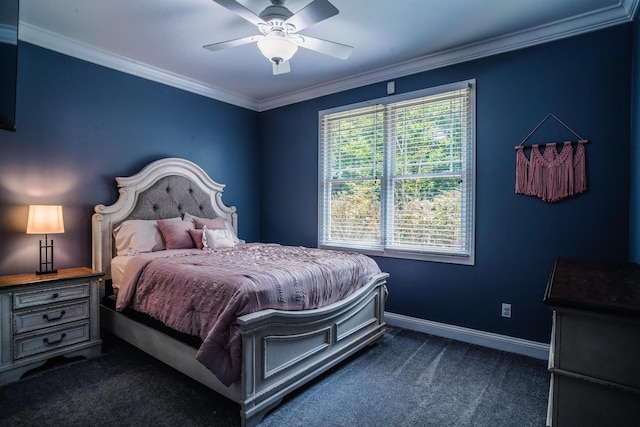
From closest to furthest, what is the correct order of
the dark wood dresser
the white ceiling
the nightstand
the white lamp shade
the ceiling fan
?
the dark wood dresser → the ceiling fan → the nightstand → the white ceiling → the white lamp shade

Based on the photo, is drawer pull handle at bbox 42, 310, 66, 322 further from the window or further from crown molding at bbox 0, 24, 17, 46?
the window

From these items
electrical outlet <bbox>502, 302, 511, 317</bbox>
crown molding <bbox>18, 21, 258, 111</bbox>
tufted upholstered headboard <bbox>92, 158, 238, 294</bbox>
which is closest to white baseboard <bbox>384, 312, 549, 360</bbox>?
electrical outlet <bbox>502, 302, 511, 317</bbox>

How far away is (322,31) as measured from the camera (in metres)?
2.79

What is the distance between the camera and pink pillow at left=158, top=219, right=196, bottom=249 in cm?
323

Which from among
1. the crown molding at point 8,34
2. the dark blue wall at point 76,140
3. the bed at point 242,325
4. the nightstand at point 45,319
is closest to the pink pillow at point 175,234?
the bed at point 242,325

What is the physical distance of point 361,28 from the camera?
2.74m

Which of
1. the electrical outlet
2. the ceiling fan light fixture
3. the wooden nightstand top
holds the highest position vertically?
the ceiling fan light fixture

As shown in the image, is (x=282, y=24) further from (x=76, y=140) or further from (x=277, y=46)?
(x=76, y=140)

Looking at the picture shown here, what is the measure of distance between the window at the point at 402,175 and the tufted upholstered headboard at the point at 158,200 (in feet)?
4.35

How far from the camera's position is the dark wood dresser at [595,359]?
103cm

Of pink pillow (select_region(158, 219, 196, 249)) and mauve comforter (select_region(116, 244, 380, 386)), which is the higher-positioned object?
pink pillow (select_region(158, 219, 196, 249))

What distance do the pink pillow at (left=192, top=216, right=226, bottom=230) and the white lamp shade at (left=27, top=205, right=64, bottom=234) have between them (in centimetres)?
120

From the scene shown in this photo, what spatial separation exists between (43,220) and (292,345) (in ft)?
6.90

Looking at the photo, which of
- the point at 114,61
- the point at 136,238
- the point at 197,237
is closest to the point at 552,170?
the point at 197,237
